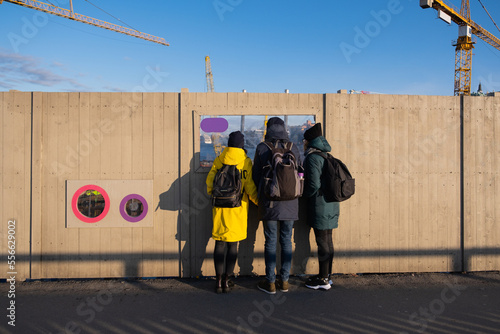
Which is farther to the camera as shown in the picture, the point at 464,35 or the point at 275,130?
the point at 464,35

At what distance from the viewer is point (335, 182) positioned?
12.3 ft

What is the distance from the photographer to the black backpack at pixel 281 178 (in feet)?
11.5

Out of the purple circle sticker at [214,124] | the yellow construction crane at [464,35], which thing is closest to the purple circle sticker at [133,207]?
the purple circle sticker at [214,124]

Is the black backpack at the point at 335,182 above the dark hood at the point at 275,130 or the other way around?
the other way around

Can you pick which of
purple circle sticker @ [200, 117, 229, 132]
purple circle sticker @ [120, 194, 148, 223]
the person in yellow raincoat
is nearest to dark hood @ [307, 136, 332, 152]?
the person in yellow raincoat

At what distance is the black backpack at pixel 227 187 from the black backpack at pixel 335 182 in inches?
42.3

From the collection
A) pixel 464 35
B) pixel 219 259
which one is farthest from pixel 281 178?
pixel 464 35

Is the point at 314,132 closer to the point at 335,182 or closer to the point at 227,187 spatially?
the point at 335,182

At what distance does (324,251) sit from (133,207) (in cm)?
259

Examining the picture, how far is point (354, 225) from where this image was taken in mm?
4383

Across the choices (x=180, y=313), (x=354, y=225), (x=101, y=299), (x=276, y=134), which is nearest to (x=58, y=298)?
(x=101, y=299)

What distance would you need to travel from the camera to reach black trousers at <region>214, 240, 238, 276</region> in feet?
12.3

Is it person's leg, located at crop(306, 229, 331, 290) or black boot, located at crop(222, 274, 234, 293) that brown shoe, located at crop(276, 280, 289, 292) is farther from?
black boot, located at crop(222, 274, 234, 293)

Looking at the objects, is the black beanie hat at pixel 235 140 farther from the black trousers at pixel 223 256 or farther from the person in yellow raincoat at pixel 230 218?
the black trousers at pixel 223 256
